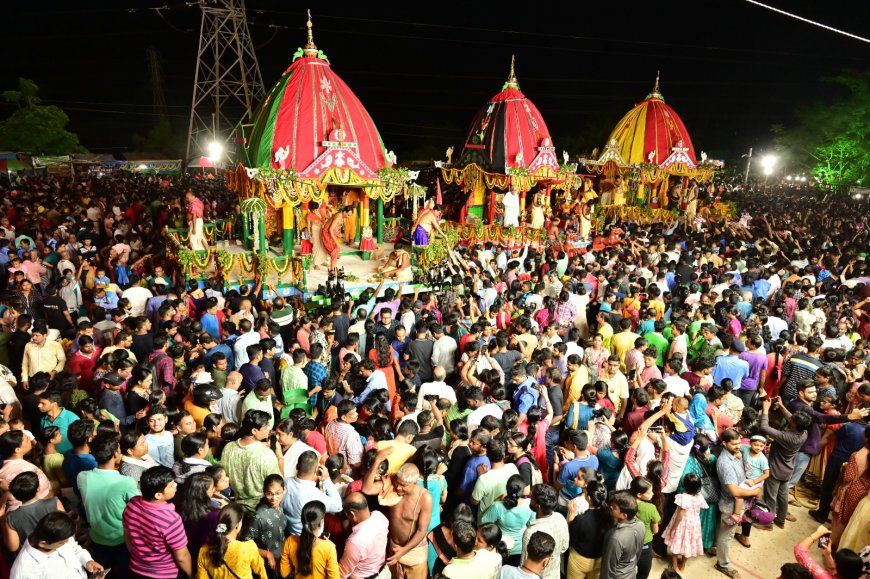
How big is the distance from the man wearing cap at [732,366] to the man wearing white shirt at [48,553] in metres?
6.24

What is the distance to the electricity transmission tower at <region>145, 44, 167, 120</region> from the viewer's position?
49.2m

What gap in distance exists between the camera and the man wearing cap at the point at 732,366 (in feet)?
21.3

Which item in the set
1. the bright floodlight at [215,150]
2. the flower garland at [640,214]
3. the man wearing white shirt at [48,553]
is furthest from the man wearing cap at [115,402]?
the bright floodlight at [215,150]

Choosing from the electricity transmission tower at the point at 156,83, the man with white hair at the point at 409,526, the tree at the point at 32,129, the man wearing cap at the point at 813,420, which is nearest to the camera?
the man with white hair at the point at 409,526

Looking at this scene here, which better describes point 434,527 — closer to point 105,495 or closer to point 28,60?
point 105,495

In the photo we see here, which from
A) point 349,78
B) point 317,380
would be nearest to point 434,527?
point 317,380

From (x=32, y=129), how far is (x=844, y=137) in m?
49.9

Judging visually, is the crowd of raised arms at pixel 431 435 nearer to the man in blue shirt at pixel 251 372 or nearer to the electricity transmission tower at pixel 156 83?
the man in blue shirt at pixel 251 372

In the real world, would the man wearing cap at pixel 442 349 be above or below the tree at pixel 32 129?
below

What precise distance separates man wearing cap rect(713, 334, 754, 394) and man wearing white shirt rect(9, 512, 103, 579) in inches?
246

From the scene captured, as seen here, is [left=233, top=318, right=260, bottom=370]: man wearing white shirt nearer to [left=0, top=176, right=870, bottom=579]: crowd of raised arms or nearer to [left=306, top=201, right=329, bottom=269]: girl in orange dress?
[left=0, top=176, right=870, bottom=579]: crowd of raised arms

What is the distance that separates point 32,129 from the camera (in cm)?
3850

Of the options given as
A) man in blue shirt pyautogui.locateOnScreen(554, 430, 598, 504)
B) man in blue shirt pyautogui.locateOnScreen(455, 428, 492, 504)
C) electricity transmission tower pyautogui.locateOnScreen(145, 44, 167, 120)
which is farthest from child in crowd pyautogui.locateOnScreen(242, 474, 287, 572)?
electricity transmission tower pyautogui.locateOnScreen(145, 44, 167, 120)

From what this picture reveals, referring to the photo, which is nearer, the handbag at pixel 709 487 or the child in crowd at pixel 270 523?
the child in crowd at pixel 270 523
